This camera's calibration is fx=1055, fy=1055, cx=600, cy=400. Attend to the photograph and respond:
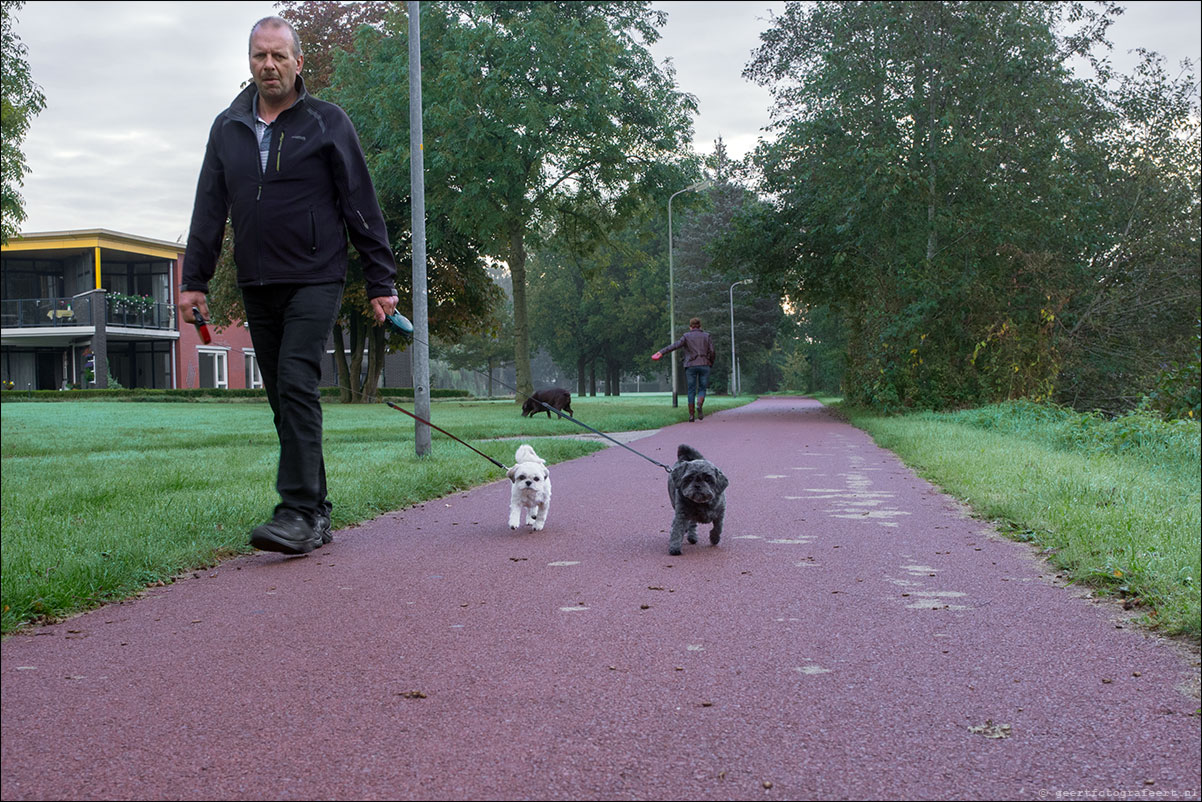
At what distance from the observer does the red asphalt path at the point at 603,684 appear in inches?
102

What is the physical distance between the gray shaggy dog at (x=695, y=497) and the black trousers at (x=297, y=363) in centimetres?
202

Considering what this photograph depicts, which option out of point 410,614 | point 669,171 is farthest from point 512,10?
point 410,614

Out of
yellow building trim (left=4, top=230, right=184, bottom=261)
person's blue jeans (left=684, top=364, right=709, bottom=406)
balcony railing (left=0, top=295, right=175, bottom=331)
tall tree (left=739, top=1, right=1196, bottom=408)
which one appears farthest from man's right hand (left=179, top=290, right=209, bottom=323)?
balcony railing (left=0, top=295, right=175, bottom=331)

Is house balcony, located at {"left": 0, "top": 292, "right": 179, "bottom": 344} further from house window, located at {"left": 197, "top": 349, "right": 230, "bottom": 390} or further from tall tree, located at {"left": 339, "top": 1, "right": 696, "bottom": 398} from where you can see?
tall tree, located at {"left": 339, "top": 1, "right": 696, "bottom": 398}

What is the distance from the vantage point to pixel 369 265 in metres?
5.80

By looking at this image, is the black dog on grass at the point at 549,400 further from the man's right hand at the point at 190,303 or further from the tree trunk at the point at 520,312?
the man's right hand at the point at 190,303

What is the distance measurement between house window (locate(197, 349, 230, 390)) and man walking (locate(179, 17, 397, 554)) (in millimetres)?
45635

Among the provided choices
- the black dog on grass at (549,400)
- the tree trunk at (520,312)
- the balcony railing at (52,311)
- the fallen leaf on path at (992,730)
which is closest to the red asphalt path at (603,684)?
the fallen leaf on path at (992,730)

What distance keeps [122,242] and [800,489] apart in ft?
108

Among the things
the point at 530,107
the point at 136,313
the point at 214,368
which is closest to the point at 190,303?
the point at 530,107

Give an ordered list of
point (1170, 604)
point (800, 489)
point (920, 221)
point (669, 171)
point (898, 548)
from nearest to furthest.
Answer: point (1170, 604)
point (898, 548)
point (800, 489)
point (920, 221)
point (669, 171)

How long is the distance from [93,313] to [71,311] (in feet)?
2.74

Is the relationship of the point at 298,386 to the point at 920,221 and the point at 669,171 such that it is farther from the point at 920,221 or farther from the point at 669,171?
the point at 669,171

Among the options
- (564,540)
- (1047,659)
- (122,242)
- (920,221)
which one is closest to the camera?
(1047,659)
